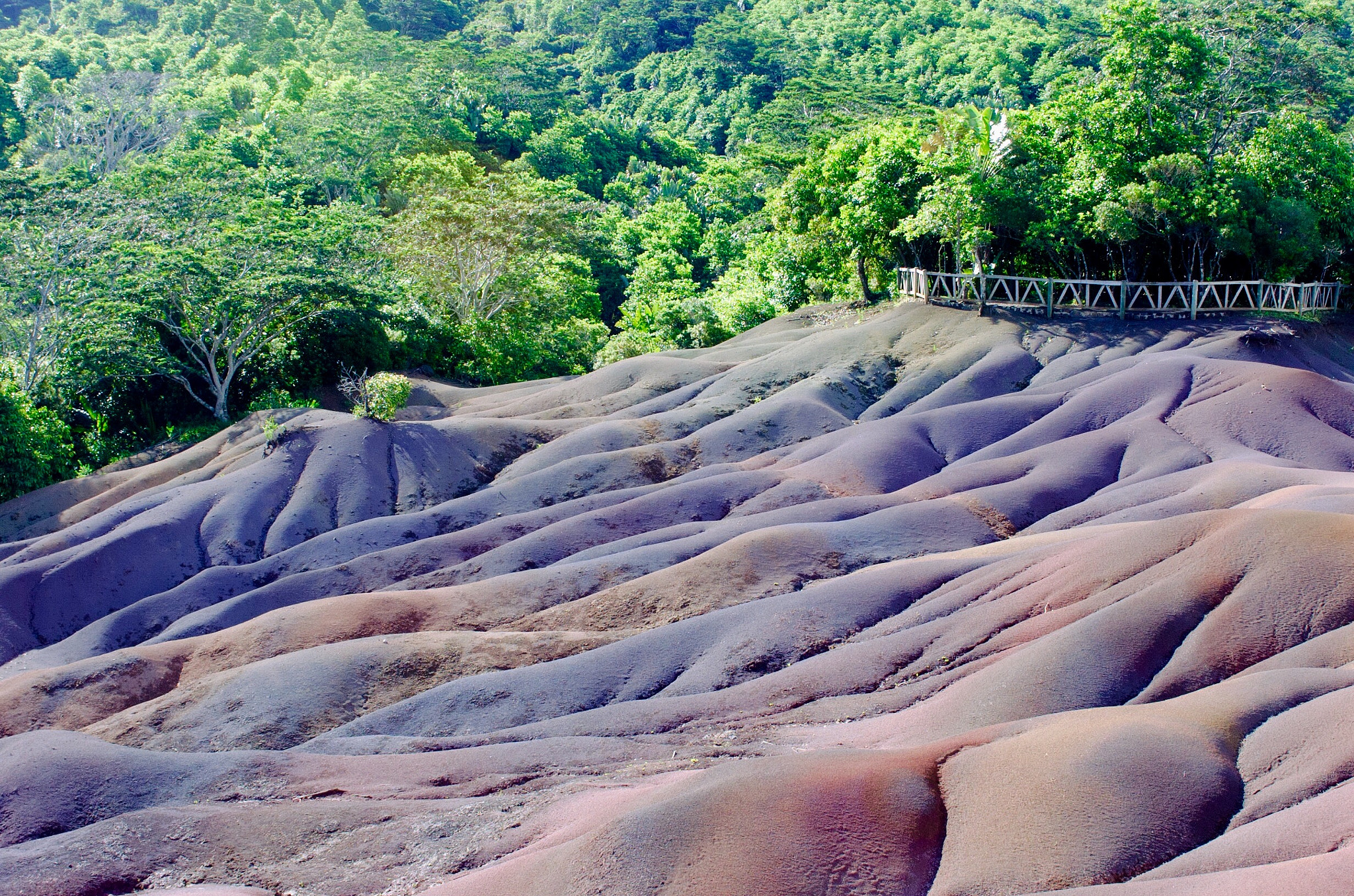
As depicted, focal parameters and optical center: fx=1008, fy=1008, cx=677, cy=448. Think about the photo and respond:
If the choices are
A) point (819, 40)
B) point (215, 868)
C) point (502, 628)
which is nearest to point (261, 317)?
point (502, 628)

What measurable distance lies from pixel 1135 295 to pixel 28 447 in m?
36.6

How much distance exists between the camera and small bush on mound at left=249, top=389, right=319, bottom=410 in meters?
36.7

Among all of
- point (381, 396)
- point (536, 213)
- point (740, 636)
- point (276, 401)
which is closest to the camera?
point (740, 636)

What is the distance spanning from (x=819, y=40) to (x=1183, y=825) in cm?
10307

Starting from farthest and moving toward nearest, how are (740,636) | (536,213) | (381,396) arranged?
1. (536,213)
2. (381,396)
3. (740,636)

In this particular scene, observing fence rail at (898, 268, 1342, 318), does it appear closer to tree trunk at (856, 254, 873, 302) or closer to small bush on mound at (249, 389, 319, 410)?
tree trunk at (856, 254, 873, 302)

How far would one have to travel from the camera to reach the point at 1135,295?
35188 mm

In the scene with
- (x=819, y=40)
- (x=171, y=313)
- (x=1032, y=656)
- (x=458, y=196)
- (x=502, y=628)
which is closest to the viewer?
(x=1032, y=656)

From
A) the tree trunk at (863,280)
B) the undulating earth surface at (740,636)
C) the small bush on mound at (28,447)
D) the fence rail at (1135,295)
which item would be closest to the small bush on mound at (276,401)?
the undulating earth surface at (740,636)

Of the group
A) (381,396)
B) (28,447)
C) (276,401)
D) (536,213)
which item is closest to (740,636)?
(381,396)

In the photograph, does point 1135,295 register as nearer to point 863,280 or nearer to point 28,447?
point 863,280

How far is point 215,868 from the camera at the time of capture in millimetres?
11602

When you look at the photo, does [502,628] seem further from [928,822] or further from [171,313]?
[171,313]

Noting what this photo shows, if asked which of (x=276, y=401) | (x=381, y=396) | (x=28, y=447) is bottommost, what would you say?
(x=28, y=447)
